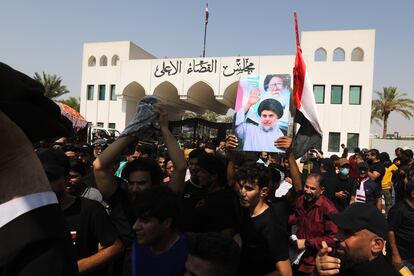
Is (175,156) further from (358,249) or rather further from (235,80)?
(235,80)

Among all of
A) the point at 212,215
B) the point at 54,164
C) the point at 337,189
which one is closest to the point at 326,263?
the point at 212,215

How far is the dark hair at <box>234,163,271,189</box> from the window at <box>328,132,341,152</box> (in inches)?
907

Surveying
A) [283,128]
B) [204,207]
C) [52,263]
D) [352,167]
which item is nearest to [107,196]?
[204,207]

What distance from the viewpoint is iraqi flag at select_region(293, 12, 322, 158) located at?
4238 millimetres

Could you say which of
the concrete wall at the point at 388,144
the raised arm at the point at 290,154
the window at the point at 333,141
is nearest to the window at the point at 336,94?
the window at the point at 333,141

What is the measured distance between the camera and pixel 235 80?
26.0 m

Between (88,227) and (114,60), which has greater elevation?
(114,60)

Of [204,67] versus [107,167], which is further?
[204,67]

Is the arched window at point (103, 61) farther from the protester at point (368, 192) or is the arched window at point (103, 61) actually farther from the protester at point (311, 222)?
the protester at point (311, 222)

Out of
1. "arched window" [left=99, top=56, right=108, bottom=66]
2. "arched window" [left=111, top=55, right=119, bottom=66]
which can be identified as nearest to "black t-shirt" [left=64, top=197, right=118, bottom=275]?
"arched window" [left=111, top=55, right=119, bottom=66]

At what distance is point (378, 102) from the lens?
3781 cm

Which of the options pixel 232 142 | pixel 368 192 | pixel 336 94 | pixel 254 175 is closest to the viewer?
pixel 254 175

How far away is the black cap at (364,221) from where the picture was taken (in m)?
2.10

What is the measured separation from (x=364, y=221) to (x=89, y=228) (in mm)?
1667
